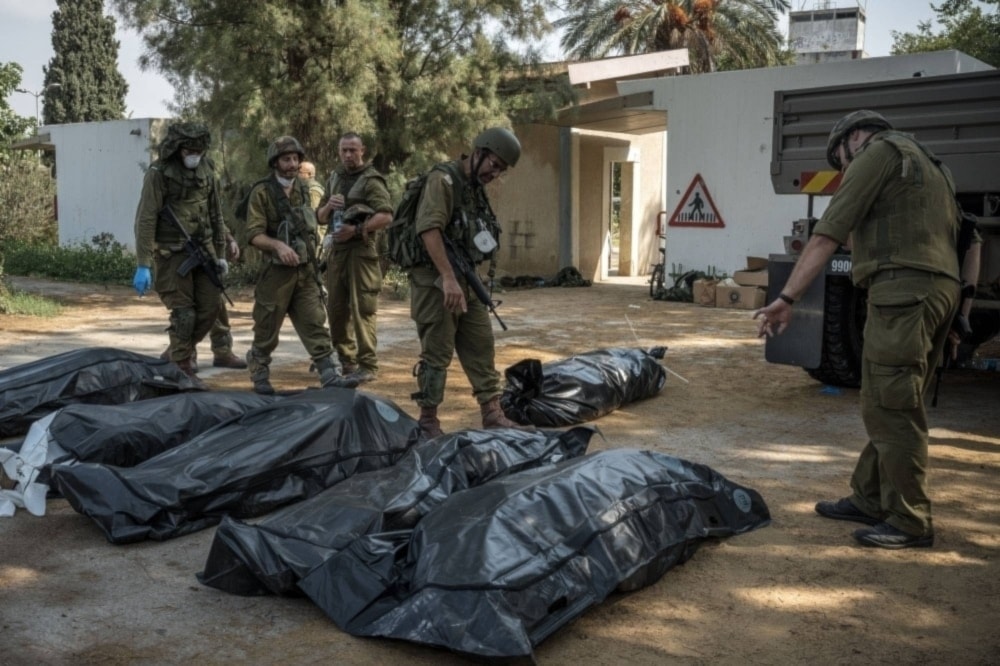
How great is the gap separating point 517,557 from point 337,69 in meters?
11.4

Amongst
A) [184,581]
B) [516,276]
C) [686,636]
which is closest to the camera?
[686,636]

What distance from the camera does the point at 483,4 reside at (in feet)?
47.8

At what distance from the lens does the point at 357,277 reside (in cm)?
734

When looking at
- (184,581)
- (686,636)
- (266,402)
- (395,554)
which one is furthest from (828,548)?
(266,402)

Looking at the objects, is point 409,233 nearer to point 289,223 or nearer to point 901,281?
point 289,223

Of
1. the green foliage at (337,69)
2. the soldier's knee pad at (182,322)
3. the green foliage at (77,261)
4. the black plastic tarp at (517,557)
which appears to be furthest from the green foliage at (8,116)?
the black plastic tarp at (517,557)

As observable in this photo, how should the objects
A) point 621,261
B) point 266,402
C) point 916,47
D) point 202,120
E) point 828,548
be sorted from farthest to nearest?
point 916,47, point 621,261, point 202,120, point 266,402, point 828,548

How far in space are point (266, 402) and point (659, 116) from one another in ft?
42.3

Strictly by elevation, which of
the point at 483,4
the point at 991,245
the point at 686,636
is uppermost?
the point at 483,4

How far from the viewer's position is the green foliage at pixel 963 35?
30.5 metres

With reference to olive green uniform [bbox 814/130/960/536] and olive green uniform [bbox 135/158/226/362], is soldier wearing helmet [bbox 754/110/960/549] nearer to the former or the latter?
olive green uniform [bbox 814/130/960/536]

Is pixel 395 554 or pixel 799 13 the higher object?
pixel 799 13

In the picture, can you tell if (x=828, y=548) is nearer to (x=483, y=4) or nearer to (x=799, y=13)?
(x=483, y=4)

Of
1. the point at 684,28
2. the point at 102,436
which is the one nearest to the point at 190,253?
the point at 102,436
